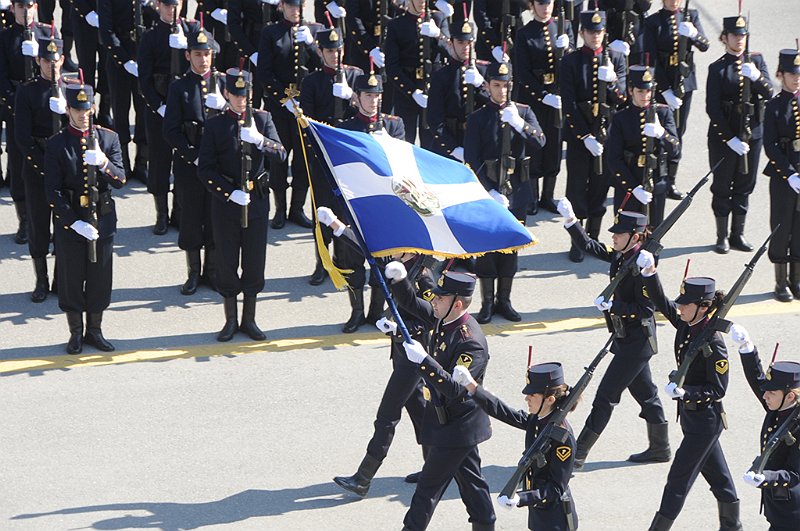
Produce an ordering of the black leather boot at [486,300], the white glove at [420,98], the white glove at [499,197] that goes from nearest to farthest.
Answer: the white glove at [499,197] < the black leather boot at [486,300] < the white glove at [420,98]

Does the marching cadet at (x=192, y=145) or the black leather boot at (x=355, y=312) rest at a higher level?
the marching cadet at (x=192, y=145)

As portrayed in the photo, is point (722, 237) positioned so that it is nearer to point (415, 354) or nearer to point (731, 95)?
point (731, 95)

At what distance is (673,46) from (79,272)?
5.89 m

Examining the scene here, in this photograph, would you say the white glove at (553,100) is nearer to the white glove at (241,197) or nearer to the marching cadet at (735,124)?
the marching cadet at (735,124)

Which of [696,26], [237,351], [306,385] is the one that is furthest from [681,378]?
[696,26]

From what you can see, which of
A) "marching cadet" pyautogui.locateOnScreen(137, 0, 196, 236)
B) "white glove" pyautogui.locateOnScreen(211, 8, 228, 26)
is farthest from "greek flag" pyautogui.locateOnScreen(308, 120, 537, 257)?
"white glove" pyautogui.locateOnScreen(211, 8, 228, 26)

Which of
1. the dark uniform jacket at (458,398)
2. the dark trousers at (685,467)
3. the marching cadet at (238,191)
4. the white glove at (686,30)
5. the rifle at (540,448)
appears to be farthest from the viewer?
the white glove at (686,30)

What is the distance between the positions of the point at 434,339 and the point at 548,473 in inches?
44.8

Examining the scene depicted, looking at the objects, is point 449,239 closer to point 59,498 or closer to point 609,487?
point 609,487

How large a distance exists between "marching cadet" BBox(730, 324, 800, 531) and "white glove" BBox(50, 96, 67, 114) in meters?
5.90

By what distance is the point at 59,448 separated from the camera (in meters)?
11.1

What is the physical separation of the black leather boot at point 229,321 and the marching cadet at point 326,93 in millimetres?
1094

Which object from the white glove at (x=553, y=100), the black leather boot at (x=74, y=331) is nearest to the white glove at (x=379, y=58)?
the white glove at (x=553, y=100)

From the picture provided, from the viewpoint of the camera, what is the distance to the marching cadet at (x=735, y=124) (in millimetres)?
14312
